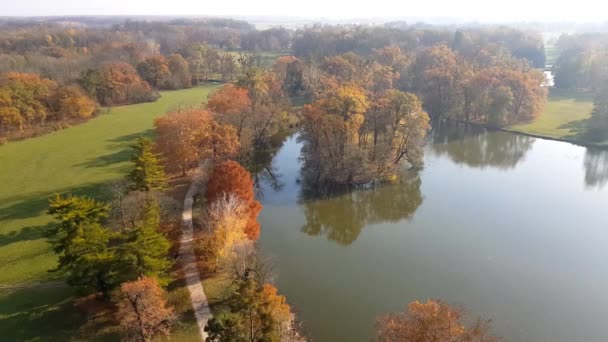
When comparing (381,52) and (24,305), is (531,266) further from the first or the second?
(381,52)

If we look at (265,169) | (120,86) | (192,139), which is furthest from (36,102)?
(265,169)

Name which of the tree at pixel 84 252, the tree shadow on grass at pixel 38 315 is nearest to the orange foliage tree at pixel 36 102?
the tree shadow on grass at pixel 38 315

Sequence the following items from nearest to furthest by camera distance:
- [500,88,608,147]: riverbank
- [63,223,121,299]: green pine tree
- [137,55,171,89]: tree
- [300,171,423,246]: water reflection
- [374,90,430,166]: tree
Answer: [63,223,121,299]: green pine tree
[300,171,423,246]: water reflection
[374,90,430,166]: tree
[500,88,608,147]: riverbank
[137,55,171,89]: tree

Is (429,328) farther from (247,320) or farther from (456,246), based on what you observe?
(456,246)

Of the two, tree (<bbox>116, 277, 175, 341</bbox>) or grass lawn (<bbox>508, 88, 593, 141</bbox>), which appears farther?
grass lawn (<bbox>508, 88, 593, 141</bbox>)

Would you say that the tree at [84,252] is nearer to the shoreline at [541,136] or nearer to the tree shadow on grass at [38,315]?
the tree shadow on grass at [38,315]

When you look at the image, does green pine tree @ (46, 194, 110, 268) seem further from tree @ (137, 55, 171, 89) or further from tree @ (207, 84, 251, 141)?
tree @ (137, 55, 171, 89)

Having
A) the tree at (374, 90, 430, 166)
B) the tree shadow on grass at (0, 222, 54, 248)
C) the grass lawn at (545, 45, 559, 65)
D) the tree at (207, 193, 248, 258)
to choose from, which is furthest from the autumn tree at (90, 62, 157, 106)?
the grass lawn at (545, 45, 559, 65)

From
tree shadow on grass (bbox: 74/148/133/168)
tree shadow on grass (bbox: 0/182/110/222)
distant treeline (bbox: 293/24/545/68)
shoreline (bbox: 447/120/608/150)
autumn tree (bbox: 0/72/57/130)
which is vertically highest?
distant treeline (bbox: 293/24/545/68)
